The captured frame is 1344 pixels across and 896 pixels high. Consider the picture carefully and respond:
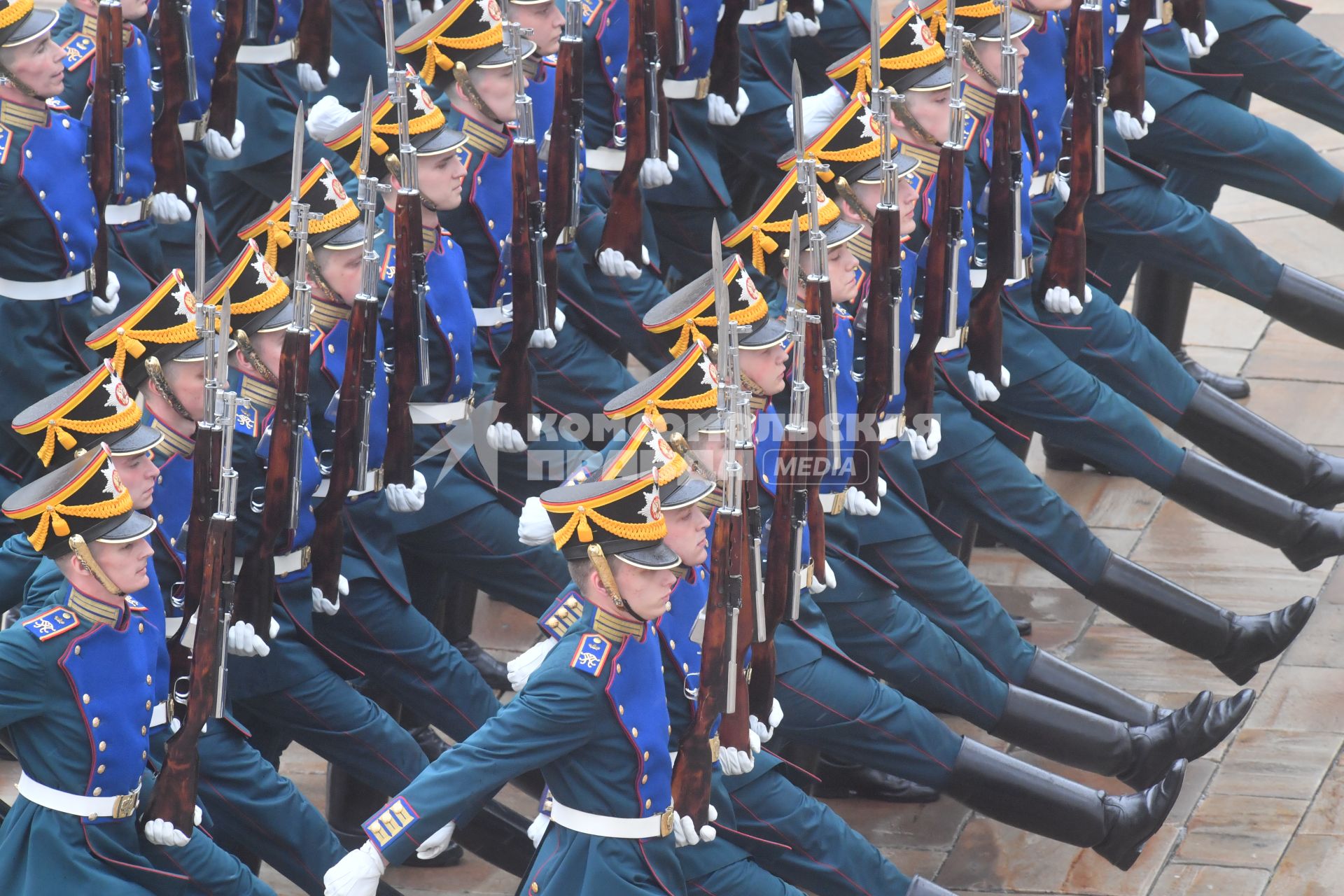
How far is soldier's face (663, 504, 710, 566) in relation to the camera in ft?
19.6

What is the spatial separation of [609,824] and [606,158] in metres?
3.32

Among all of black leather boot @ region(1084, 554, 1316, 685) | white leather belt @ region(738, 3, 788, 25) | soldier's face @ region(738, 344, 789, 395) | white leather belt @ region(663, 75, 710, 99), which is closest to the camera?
soldier's face @ region(738, 344, 789, 395)

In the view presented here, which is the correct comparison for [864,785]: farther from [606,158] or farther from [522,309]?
[606,158]

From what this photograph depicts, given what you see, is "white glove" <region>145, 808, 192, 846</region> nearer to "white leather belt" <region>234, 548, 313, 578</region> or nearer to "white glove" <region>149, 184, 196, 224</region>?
"white leather belt" <region>234, 548, 313, 578</region>

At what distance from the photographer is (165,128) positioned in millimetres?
8133

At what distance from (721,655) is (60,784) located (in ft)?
5.43

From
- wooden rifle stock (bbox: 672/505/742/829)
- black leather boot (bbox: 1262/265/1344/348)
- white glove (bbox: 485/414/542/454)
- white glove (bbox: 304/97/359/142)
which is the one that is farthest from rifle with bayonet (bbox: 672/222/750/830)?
black leather boot (bbox: 1262/265/1344/348)

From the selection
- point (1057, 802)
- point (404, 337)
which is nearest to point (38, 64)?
point (404, 337)

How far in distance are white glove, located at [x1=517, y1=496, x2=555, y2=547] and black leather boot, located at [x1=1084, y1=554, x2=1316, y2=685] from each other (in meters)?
2.34

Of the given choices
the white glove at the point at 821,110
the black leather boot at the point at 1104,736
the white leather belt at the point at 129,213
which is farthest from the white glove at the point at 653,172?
the black leather boot at the point at 1104,736

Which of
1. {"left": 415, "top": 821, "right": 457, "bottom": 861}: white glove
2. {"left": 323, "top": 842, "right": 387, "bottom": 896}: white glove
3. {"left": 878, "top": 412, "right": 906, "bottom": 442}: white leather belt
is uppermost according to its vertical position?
{"left": 323, "top": 842, "right": 387, "bottom": 896}: white glove

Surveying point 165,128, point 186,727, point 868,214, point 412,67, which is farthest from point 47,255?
point 868,214

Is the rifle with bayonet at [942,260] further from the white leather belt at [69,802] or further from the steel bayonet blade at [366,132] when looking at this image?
the white leather belt at [69,802]

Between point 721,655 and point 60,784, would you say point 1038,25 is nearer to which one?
point 721,655
